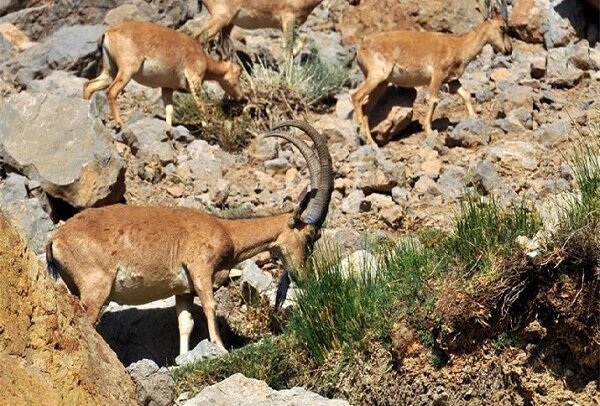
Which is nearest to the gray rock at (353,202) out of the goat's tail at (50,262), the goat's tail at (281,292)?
the goat's tail at (281,292)

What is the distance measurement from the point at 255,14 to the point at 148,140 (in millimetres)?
4355

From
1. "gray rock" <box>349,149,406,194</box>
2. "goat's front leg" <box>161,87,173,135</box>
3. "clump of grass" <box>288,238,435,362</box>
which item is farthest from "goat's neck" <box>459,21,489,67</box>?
"clump of grass" <box>288,238,435,362</box>

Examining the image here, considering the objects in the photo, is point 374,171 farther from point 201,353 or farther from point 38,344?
point 38,344

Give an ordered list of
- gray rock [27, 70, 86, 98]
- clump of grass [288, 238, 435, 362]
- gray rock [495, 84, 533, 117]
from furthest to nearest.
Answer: gray rock [27, 70, 86, 98] → gray rock [495, 84, 533, 117] → clump of grass [288, 238, 435, 362]

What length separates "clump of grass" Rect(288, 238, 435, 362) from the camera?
1077 cm

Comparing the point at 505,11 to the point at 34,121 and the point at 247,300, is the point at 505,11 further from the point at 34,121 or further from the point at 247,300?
the point at 247,300

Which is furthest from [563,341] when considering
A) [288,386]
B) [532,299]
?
[288,386]

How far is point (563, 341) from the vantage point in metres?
10.1

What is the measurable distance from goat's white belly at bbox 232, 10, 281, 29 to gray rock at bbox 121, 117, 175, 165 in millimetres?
3762

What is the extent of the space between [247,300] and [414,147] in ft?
15.6

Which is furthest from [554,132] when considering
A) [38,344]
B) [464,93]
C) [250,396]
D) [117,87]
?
[38,344]

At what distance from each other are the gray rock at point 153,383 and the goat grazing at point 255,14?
10919 mm

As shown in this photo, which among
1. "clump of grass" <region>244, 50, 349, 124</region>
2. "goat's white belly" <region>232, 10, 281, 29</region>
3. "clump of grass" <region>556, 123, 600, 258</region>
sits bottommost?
"goat's white belly" <region>232, 10, 281, 29</region>

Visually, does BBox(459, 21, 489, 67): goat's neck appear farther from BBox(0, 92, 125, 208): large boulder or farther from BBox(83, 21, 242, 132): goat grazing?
BBox(0, 92, 125, 208): large boulder
